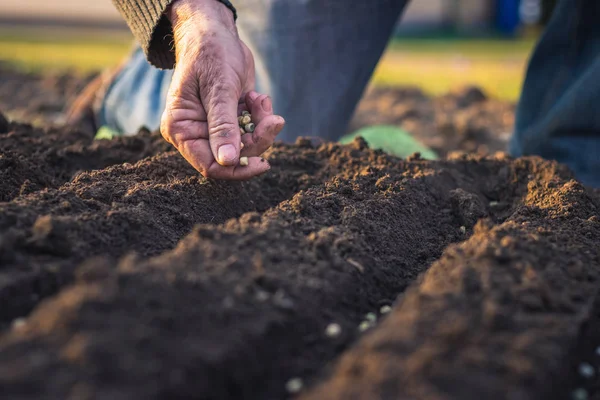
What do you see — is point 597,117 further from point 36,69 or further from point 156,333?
point 36,69

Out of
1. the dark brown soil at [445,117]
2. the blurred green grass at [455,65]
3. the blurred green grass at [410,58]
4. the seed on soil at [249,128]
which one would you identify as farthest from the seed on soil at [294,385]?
the blurred green grass at [410,58]

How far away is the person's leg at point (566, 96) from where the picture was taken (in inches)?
104

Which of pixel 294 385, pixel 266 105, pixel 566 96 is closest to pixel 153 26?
pixel 266 105

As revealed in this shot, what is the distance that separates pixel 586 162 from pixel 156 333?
2.24m

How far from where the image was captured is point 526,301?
1.15 m

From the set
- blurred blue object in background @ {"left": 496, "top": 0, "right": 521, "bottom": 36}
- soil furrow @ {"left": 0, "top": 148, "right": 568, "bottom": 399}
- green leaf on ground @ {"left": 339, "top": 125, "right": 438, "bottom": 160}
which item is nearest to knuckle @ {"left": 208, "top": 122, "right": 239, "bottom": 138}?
soil furrow @ {"left": 0, "top": 148, "right": 568, "bottom": 399}

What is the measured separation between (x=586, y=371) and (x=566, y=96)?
1.83 m

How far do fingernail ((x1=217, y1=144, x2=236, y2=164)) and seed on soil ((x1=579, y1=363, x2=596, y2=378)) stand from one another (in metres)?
0.92

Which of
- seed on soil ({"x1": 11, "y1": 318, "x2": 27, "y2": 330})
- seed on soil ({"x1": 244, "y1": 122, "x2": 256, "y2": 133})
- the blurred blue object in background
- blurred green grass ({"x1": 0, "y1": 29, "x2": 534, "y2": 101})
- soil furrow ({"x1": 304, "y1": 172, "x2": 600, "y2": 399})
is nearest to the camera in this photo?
soil furrow ({"x1": 304, "y1": 172, "x2": 600, "y2": 399})

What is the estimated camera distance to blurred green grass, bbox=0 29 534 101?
5.45 meters

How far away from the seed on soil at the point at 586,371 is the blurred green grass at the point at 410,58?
3.78 meters

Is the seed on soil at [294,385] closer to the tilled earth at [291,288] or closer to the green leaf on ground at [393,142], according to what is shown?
the tilled earth at [291,288]

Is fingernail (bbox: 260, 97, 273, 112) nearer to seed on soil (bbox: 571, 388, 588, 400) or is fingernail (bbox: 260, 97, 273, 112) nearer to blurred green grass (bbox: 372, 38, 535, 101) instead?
seed on soil (bbox: 571, 388, 588, 400)

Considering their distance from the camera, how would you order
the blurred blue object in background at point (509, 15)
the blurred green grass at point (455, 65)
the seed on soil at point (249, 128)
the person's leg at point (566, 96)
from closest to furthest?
the seed on soil at point (249, 128) → the person's leg at point (566, 96) → the blurred green grass at point (455, 65) → the blurred blue object in background at point (509, 15)
